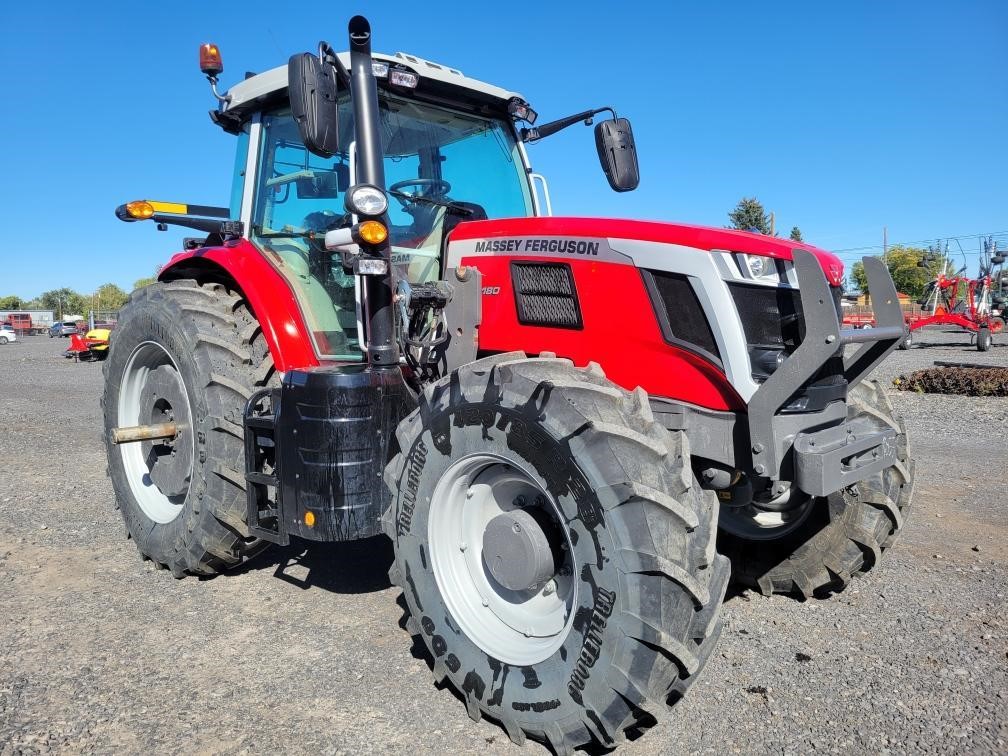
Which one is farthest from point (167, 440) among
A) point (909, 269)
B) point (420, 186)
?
point (909, 269)

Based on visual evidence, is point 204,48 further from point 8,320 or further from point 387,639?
point 8,320

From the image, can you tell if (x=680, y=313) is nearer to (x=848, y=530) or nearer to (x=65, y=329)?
(x=848, y=530)

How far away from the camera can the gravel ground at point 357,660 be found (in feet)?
8.34

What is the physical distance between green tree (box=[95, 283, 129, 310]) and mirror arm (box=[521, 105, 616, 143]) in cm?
11181

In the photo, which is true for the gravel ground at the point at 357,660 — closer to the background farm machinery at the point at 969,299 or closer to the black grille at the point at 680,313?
the black grille at the point at 680,313

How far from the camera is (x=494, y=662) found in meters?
2.57

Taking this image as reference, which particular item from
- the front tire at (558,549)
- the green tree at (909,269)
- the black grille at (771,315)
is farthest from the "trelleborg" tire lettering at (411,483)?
the green tree at (909,269)

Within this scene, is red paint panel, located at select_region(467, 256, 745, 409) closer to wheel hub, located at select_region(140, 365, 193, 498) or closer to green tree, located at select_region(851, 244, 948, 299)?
wheel hub, located at select_region(140, 365, 193, 498)

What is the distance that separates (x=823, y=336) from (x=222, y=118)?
3577 mm

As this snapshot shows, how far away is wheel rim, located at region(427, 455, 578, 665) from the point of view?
103 inches

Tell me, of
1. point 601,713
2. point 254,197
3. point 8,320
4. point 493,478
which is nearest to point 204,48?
point 254,197

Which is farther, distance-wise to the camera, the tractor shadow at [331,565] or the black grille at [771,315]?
the tractor shadow at [331,565]

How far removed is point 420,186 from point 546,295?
124 centimetres

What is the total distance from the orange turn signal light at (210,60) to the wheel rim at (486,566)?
2.96 metres
